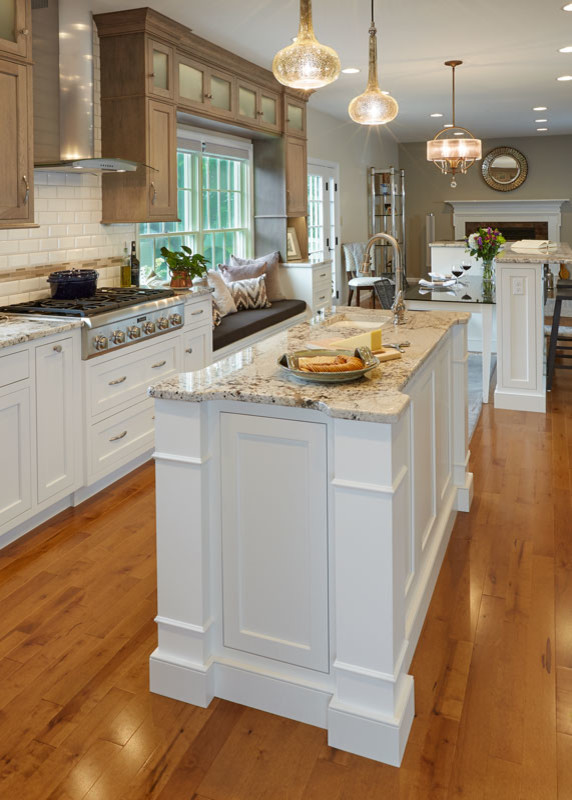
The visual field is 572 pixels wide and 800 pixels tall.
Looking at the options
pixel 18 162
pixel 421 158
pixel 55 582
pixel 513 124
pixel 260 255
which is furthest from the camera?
pixel 421 158

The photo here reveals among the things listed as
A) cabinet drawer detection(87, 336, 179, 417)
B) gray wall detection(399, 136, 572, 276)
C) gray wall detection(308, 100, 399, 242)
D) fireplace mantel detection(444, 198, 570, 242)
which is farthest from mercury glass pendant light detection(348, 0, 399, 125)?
gray wall detection(399, 136, 572, 276)

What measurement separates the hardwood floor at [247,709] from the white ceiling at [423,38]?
321 centimetres

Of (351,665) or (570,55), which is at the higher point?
(570,55)

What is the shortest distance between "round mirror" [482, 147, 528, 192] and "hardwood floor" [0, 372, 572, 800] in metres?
10.2

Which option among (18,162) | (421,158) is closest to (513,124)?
(421,158)

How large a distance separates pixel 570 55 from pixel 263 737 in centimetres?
591

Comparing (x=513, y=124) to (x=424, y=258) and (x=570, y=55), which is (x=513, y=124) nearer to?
(x=424, y=258)

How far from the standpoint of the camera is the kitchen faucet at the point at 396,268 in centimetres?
254

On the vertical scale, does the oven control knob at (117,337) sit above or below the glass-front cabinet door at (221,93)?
below

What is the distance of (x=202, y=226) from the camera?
604cm

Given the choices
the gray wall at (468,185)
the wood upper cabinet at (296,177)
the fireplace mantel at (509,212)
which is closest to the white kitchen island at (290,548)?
the wood upper cabinet at (296,177)

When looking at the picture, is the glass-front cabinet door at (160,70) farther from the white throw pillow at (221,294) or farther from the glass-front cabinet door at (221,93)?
the white throw pillow at (221,294)

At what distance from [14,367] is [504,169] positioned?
11088 millimetres

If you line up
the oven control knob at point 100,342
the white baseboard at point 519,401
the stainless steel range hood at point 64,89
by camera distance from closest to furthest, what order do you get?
the oven control knob at point 100,342
the stainless steel range hood at point 64,89
the white baseboard at point 519,401
